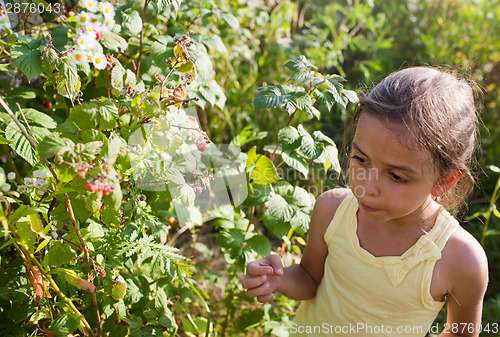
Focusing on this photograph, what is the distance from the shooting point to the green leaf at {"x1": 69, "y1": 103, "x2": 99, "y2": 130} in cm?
78

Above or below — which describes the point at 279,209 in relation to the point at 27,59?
below

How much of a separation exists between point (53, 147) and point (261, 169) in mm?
625

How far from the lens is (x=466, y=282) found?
1009 millimetres

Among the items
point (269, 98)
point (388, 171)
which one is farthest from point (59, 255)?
point (388, 171)

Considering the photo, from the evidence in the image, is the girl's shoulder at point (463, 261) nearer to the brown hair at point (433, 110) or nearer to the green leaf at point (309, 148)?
the brown hair at point (433, 110)

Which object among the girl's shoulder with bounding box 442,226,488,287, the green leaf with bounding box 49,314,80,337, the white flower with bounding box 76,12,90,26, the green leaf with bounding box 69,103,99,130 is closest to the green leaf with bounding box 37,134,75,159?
the green leaf with bounding box 69,103,99,130

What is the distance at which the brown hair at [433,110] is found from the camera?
92 centimetres

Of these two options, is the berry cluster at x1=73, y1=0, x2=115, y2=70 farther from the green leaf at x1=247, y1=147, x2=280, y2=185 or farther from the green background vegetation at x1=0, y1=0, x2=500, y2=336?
the green leaf at x1=247, y1=147, x2=280, y2=185

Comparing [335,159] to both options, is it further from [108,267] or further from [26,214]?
[26,214]

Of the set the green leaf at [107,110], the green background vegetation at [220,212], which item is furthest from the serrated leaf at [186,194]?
the green leaf at [107,110]

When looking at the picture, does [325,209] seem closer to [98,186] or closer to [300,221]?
[300,221]

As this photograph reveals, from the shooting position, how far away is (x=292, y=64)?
3.60 feet

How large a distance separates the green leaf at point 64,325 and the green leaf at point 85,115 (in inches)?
15.3

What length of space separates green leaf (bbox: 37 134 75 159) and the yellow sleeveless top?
761 millimetres
